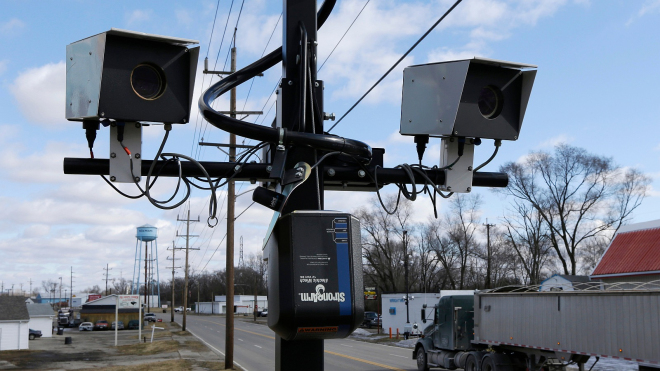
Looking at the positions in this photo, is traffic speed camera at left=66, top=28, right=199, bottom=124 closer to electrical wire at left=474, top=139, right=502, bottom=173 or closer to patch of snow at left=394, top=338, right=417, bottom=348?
electrical wire at left=474, top=139, right=502, bottom=173

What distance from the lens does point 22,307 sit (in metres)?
51.8

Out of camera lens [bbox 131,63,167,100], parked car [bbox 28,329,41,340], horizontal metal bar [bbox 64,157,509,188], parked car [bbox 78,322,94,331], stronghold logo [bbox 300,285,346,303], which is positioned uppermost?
camera lens [bbox 131,63,167,100]

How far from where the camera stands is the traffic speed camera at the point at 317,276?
3076 millimetres

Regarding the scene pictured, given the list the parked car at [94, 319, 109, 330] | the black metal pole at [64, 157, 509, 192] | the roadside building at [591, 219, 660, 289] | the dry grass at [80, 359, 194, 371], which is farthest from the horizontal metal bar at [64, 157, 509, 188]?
the parked car at [94, 319, 109, 330]

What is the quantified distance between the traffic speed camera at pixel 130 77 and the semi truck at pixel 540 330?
1230 centimetres

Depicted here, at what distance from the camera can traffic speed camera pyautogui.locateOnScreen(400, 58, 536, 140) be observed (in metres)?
4.39

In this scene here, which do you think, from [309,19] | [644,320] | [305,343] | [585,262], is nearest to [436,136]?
[309,19]

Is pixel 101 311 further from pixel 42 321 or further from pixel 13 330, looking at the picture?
pixel 13 330

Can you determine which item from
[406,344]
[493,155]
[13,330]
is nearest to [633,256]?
[406,344]

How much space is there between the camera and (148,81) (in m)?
4.00

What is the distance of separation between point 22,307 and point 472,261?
47990mm

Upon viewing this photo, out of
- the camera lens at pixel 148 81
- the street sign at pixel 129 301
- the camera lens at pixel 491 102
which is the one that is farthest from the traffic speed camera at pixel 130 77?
the street sign at pixel 129 301

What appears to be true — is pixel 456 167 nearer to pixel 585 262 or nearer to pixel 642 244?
pixel 642 244

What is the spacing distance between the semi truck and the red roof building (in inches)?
555
